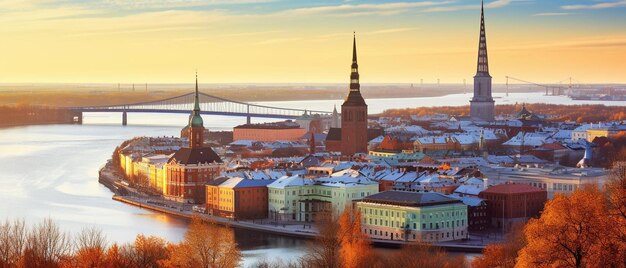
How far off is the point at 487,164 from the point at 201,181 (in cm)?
571

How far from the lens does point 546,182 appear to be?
22.8 metres

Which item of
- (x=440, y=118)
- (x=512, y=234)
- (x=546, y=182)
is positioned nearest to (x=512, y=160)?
(x=546, y=182)

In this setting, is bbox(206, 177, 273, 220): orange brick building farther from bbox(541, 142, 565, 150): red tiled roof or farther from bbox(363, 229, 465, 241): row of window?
bbox(541, 142, 565, 150): red tiled roof

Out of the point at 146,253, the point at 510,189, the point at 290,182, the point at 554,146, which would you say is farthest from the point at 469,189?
the point at 554,146

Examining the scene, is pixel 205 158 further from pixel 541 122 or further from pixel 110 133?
pixel 110 133

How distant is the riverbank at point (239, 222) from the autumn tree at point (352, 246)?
1771 millimetres

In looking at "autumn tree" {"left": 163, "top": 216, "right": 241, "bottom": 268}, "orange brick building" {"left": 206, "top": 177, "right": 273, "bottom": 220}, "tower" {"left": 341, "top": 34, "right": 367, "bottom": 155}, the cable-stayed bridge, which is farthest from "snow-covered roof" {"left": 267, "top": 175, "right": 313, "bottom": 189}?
the cable-stayed bridge

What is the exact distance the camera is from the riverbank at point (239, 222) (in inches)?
708

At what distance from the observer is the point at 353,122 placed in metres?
30.7

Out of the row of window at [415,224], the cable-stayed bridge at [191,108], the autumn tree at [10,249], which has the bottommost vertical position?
the row of window at [415,224]

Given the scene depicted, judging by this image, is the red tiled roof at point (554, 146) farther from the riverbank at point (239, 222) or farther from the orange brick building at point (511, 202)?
the orange brick building at point (511, 202)

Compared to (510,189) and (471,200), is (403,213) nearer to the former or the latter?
(471,200)

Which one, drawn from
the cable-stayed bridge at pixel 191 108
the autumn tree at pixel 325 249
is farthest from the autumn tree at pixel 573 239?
the cable-stayed bridge at pixel 191 108

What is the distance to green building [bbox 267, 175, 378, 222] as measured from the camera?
21188 mm
